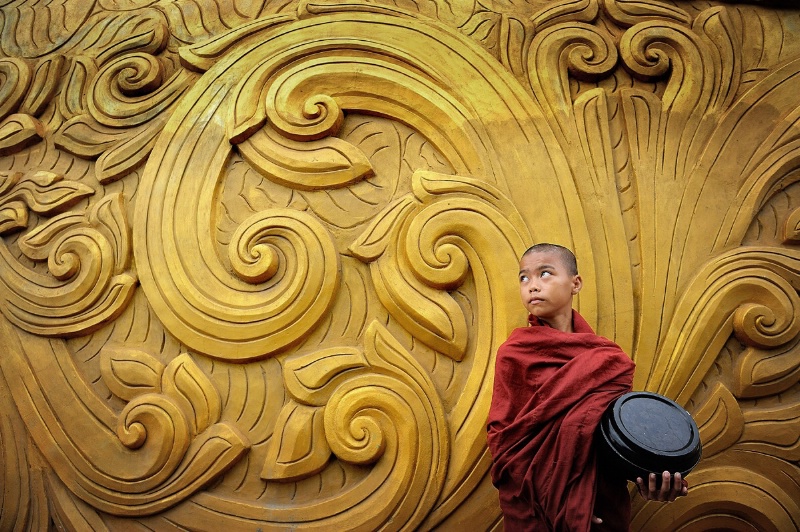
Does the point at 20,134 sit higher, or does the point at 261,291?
the point at 20,134

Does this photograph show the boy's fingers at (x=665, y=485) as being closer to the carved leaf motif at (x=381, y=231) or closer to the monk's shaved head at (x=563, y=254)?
the monk's shaved head at (x=563, y=254)

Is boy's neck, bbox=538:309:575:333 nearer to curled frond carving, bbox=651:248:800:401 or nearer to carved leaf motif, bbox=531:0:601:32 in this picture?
curled frond carving, bbox=651:248:800:401

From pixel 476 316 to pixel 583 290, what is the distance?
1.31 ft

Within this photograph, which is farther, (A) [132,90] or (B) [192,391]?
(A) [132,90]

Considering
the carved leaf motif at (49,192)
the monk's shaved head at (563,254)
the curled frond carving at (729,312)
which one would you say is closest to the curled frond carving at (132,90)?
the carved leaf motif at (49,192)

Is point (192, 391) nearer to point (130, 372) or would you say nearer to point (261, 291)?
point (130, 372)

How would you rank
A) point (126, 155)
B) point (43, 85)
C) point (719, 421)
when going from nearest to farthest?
point (719, 421)
point (126, 155)
point (43, 85)

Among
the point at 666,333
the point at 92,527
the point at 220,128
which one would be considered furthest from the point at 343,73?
the point at 92,527

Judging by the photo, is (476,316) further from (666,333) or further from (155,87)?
(155,87)

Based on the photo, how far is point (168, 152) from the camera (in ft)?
10.1

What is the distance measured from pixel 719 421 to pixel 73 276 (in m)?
2.51

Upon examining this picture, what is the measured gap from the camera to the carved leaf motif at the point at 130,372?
278 centimetres

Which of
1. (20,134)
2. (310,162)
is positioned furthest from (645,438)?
(20,134)

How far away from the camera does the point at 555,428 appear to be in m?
2.01
